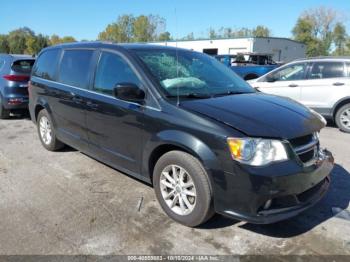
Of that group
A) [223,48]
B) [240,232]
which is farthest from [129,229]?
[223,48]

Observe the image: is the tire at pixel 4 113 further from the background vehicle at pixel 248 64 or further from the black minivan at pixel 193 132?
the background vehicle at pixel 248 64

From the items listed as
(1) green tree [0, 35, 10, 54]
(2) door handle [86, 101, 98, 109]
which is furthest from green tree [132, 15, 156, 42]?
(1) green tree [0, 35, 10, 54]

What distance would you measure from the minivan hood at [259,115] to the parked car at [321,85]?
15.2ft

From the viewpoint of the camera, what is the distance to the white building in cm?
3697

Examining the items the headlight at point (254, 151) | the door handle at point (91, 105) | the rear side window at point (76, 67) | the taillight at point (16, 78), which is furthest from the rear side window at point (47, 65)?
the headlight at point (254, 151)

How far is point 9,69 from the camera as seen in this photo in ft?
28.0

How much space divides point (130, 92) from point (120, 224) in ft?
4.52

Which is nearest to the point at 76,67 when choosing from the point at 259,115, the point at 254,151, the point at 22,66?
the point at 259,115

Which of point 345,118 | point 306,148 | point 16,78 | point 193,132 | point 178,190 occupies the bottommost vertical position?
point 178,190

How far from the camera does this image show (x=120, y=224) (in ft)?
12.0

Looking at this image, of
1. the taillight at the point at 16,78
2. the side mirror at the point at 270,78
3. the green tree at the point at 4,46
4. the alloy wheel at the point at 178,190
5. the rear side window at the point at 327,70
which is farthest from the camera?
the green tree at the point at 4,46

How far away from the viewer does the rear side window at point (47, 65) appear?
5726mm

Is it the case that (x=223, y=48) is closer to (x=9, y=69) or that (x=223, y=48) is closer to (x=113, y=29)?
(x=9, y=69)

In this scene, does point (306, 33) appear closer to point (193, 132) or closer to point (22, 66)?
point (22, 66)
